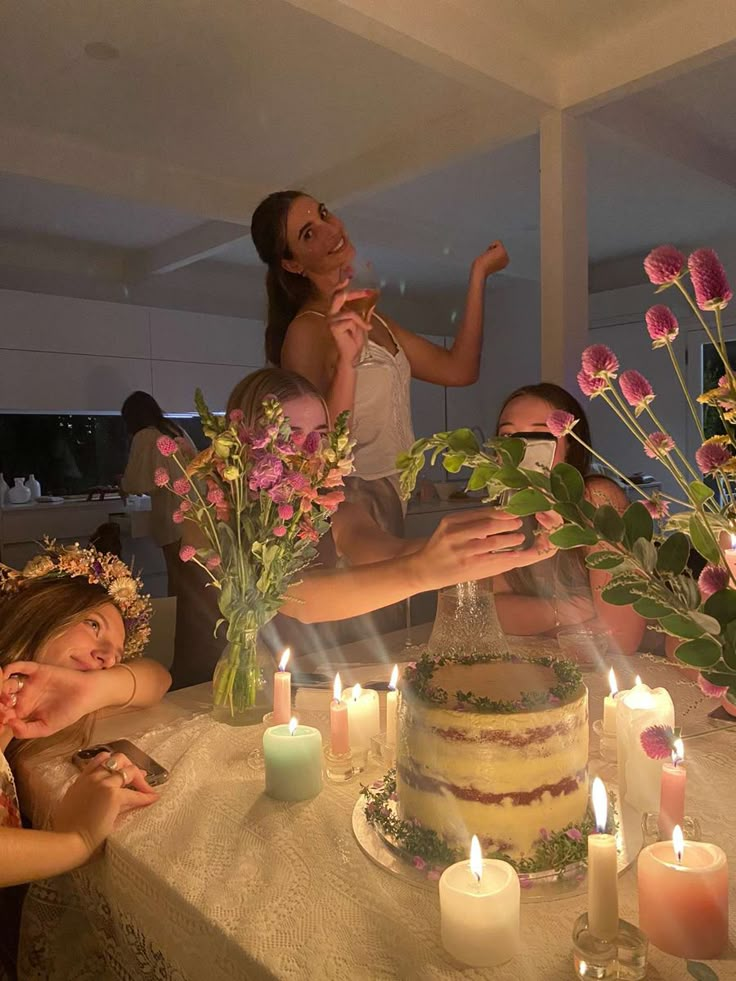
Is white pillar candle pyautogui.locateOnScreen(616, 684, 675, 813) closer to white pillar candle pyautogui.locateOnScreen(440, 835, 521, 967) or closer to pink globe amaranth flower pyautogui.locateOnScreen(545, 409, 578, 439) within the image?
white pillar candle pyautogui.locateOnScreen(440, 835, 521, 967)

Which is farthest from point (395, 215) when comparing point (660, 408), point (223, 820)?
point (223, 820)

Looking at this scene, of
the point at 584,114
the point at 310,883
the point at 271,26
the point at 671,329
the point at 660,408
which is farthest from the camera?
the point at 660,408

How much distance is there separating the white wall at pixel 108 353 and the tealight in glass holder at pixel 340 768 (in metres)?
3.92

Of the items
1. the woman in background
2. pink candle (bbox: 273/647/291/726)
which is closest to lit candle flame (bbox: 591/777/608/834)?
pink candle (bbox: 273/647/291/726)

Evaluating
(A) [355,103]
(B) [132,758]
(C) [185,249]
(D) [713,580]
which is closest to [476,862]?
(D) [713,580]

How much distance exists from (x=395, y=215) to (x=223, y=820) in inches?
143

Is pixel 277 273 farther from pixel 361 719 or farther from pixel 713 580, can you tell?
pixel 713 580

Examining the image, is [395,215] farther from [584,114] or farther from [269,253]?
[269,253]

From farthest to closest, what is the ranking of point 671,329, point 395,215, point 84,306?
point 84,306, point 395,215, point 671,329

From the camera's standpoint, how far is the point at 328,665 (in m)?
1.30

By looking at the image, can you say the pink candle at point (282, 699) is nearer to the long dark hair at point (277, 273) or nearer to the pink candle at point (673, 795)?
the pink candle at point (673, 795)

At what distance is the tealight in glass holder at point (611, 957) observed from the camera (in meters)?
0.53

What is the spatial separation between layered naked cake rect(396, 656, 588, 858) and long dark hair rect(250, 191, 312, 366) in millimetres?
1219

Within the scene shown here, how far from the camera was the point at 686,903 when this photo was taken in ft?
1.82
